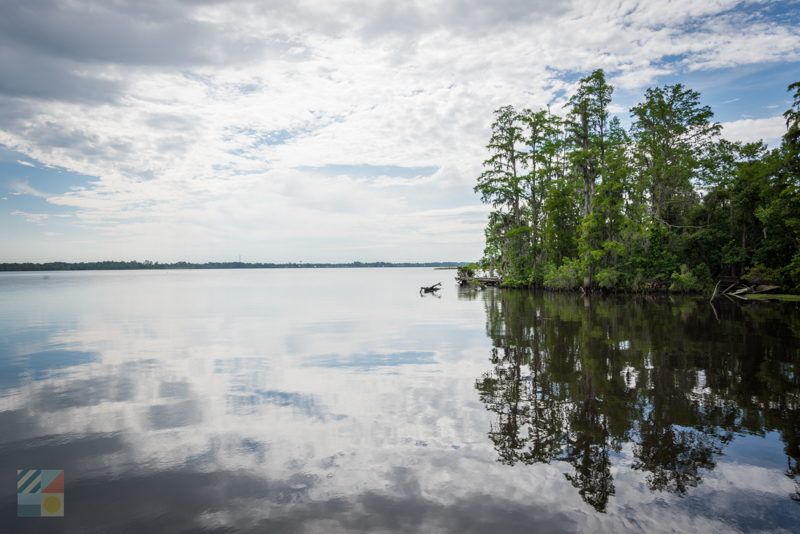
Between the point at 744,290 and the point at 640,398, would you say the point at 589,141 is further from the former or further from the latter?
the point at 640,398

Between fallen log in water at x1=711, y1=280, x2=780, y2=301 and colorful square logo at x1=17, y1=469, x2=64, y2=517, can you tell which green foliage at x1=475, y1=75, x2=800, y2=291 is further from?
colorful square logo at x1=17, y1=469, x2=64, y2=517

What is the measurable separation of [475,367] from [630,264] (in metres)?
33.3

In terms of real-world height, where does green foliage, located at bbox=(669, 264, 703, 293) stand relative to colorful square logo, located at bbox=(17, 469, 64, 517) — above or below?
above

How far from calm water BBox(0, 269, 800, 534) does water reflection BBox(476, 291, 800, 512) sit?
5cm

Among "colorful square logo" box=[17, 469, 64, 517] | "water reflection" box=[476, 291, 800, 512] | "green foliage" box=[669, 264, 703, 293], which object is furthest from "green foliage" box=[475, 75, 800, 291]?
"colorful square logo" box=[17, 469, 64, 517]

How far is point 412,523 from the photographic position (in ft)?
15.5

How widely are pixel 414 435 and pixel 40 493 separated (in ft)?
16.5

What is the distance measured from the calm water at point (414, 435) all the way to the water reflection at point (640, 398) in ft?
0.15

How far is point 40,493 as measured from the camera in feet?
18.4

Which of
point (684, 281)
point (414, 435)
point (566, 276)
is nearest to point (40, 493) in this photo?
point (414, 435)

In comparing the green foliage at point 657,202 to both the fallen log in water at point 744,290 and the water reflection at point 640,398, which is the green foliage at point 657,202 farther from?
the water reflection at point 640,398

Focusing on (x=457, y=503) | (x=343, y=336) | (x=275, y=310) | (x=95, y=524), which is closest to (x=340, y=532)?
(x=457, y=503)

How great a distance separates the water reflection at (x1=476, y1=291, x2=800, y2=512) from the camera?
6.08 m

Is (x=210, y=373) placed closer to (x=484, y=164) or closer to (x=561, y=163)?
(x=484, y=164)
